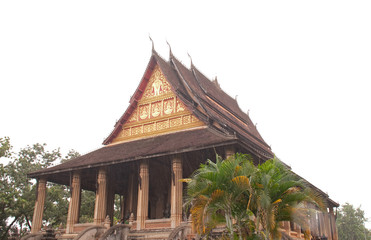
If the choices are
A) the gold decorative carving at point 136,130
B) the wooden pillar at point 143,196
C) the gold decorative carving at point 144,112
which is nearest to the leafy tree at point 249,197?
the wooden pillar at point 143,196

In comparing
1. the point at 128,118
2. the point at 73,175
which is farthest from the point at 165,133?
the point at 73,175

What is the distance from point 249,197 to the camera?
9555 millimetres

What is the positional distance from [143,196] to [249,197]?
852 centimetres

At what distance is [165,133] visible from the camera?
20.4 m

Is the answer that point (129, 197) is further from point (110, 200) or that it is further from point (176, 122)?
point (176, 122)

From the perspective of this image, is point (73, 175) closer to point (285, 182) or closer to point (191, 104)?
point (191, 104)

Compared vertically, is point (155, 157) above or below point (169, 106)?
below

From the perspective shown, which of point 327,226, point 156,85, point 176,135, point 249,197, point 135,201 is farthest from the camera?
point 327,226

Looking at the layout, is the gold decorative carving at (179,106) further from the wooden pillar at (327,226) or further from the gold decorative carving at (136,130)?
the wooden pillar at (327,226)

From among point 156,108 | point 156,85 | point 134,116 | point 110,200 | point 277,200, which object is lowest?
point 277,200

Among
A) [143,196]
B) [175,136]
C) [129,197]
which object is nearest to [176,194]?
[143,196]

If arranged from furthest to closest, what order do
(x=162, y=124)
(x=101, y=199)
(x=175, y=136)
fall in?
(x=162, y=124)
(x=175, y=136)
(x=101, y=199)

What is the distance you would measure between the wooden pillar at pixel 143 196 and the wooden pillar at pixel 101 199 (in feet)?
7.00

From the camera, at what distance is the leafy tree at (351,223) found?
2168 inches
